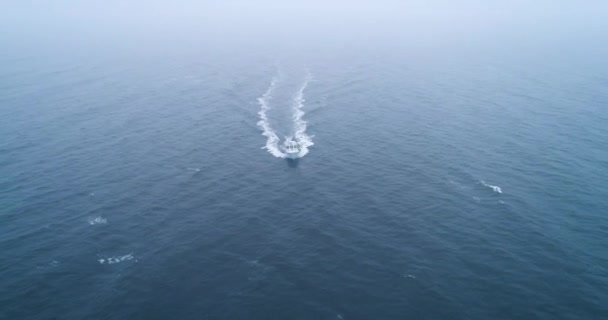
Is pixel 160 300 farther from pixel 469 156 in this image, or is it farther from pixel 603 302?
pixel 469 156

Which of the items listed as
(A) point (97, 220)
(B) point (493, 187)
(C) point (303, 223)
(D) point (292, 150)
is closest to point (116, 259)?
(A) point (97, 220)

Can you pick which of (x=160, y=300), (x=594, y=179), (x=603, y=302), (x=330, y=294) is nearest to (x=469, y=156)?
(x=594, y=179)

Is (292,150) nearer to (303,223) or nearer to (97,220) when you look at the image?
(303,223)

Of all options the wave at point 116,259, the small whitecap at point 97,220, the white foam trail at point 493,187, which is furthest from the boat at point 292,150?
the wave at point 116,259

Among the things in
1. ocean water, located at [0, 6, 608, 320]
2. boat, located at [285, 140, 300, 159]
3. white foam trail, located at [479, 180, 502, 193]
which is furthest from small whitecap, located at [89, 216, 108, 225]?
white foam trail, located at [479, 180, 502, 193]

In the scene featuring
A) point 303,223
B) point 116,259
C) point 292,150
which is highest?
point 292,150

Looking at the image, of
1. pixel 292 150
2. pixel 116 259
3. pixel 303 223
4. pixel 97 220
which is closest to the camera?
pixel 116 259

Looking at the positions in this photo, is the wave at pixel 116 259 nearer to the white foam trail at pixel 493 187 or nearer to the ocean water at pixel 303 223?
the ocean water at pixel 303 223

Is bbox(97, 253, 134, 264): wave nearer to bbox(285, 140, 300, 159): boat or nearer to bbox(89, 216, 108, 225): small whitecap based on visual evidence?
bbox(89, 216, 108, 225): small whitecap
